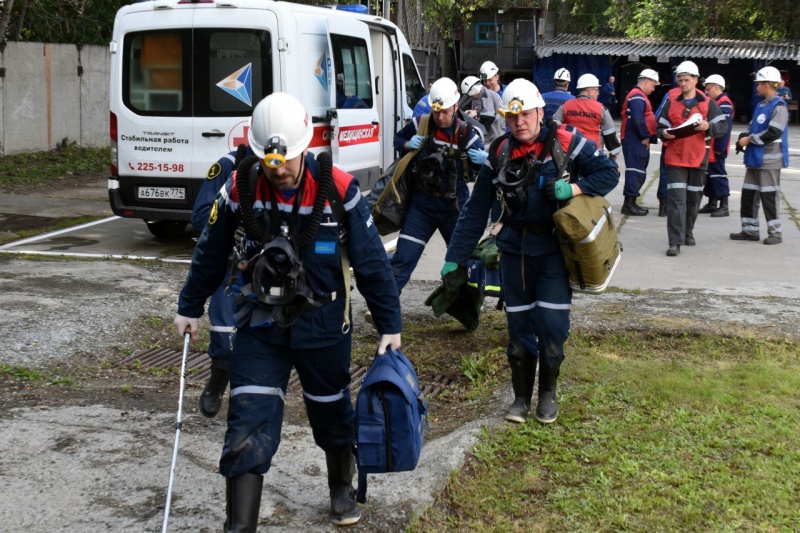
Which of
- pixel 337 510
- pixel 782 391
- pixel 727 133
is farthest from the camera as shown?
pixel 727 133

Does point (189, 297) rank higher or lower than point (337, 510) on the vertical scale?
higher

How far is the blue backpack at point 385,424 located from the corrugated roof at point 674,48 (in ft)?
105

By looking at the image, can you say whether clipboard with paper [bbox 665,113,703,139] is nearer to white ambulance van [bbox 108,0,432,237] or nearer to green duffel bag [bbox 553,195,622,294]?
white ambulance van [bbox 108,0,432,237]

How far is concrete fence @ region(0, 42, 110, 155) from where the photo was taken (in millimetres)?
16188

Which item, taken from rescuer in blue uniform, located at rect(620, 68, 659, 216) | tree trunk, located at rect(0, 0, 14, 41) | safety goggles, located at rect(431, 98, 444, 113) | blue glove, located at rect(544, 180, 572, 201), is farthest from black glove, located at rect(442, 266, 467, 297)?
tree trunk, located at rect(0, 0, 14, 41)

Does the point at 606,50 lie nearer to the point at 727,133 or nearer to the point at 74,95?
the point at 74,95

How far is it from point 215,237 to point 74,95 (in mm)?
15434

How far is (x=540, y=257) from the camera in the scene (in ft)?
16.6

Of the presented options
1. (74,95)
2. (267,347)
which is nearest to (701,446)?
(267,347)

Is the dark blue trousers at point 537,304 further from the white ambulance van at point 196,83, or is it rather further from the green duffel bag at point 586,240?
the white ambulance van at point 196,83

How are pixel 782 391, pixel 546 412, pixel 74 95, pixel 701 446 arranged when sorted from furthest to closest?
pixel 74 95 < pixel 782 391 < pixel 546 412 < pixel 701 446

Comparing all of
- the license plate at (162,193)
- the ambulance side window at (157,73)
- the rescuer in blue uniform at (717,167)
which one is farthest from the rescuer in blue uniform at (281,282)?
the rescuer in blue uniform at (717,167)

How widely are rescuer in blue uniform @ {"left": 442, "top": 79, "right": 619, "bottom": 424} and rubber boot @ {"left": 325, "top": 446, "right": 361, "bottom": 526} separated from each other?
147 centimetres

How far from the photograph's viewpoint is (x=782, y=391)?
5.66 m
